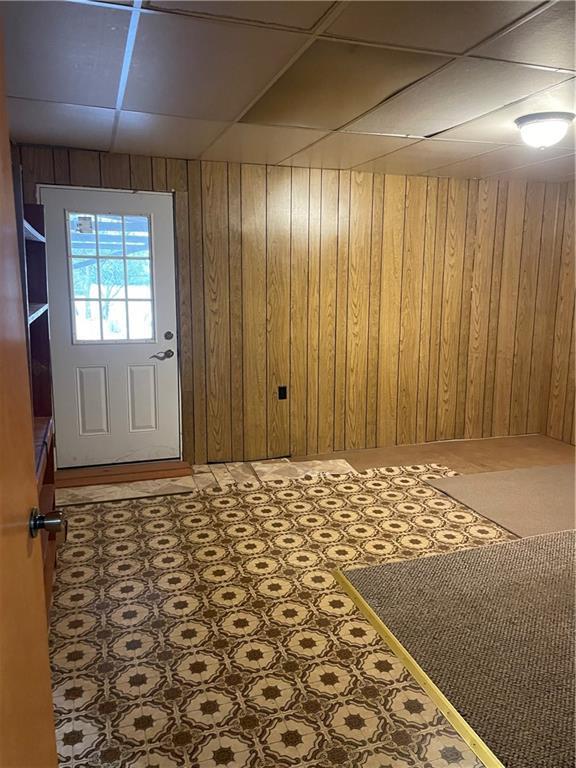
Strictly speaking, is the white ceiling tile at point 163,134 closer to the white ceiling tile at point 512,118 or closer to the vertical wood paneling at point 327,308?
the vertical wood paneling at point 327,308

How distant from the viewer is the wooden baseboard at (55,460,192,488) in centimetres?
402

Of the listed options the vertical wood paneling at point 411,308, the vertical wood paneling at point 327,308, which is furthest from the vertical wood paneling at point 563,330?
the vertical wood paneling at point 327,308

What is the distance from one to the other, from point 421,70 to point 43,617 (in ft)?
7.79

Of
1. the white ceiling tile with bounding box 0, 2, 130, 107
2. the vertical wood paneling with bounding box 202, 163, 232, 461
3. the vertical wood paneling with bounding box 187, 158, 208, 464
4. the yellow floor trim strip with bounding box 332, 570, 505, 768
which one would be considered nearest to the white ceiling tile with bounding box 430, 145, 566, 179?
the vertical wood paneling with bounding box 202, 163, 232, 461

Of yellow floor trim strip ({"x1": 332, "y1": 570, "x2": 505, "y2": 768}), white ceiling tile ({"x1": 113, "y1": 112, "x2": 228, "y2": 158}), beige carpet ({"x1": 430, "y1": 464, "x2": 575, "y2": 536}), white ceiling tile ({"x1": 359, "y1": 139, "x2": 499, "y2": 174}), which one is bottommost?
yellow floor trim strip ({"x1": 332, "y1": 570, "x2": 505, "y2": 768})

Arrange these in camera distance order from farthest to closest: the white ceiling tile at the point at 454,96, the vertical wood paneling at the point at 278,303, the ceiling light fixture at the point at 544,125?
the vertical wood paneling at the point at 278,303
the ceiling light fixture at the point at 544,125
the white ceiling tile at the point at 454,96

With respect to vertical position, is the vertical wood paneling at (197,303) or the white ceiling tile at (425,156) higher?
the white ceiling tile at (425,156)

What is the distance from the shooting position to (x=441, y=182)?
4758mm

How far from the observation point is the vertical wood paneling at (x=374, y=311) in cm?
461

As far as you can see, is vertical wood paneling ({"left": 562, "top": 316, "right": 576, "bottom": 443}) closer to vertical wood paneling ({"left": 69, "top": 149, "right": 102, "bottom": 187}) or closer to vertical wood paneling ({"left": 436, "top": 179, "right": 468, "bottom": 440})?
→ vertical wood paneling ({"left": 436, "top": 179, "right": 468, "bottom": 440})

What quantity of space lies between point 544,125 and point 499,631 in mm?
2530

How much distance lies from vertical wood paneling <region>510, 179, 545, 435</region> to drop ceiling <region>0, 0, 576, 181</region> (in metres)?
1.36

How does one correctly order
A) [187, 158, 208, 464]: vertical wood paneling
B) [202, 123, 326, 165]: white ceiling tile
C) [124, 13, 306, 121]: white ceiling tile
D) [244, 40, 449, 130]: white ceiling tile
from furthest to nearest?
[187, 158, 208, 464]: vertical wood paneling
[202, 123, 326, 165]: white ceiling tile
[244, 40, 449, 130]: white ceiling tile
[124, 13, 306, 121]: white ceiling tile

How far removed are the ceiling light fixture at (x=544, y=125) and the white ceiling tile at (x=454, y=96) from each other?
0.29m
